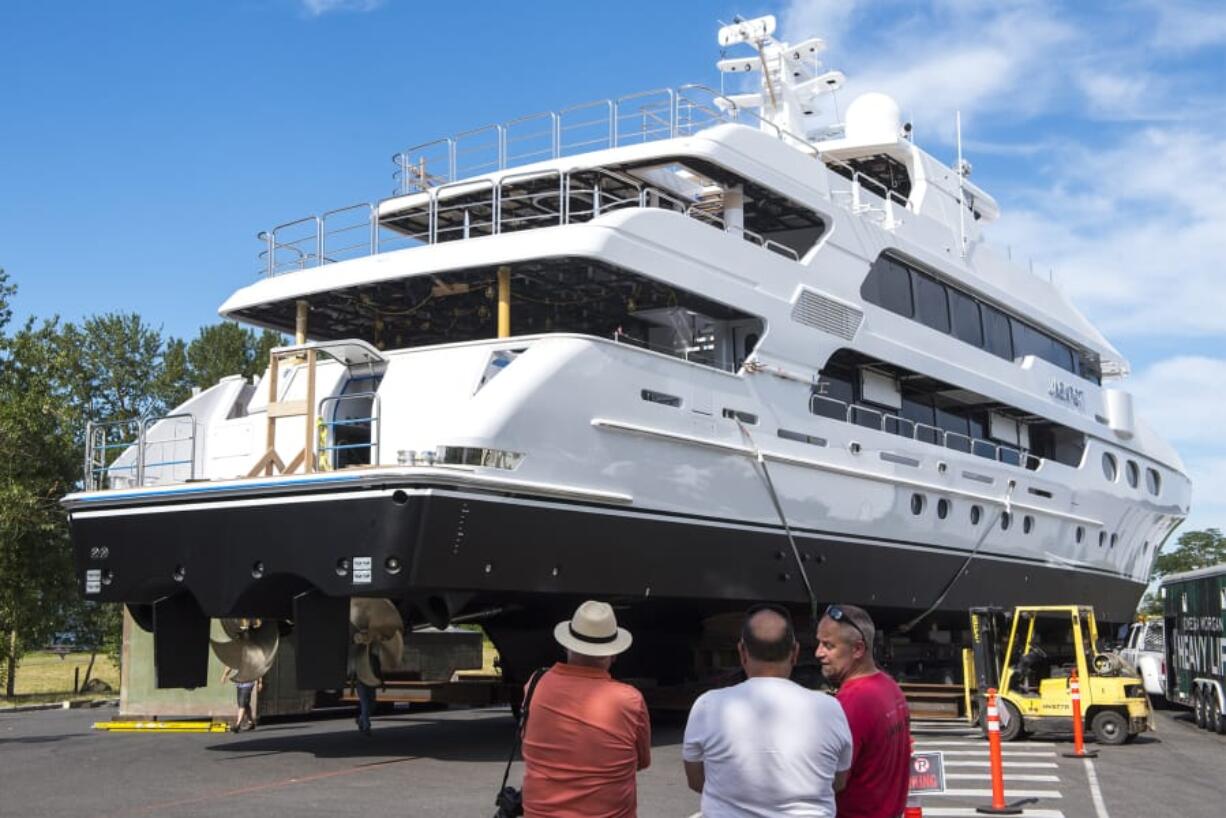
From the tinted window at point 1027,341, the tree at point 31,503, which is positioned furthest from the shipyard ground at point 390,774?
the tree at point 31,503

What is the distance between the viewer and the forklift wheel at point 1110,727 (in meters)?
14.3

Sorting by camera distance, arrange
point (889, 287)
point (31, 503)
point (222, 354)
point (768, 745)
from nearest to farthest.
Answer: point (768, 745)
point (889, 287)
point (31, 503)
point (222, 354)

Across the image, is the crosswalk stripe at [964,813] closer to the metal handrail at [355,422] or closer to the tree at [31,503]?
the metal handrail at [355,422]

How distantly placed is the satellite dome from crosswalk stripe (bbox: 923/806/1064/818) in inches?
493

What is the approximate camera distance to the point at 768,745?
3.81 meters

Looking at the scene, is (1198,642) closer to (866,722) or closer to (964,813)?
(964,813)

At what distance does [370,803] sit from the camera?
9406 mm

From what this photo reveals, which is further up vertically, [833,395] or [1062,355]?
[1062,355]

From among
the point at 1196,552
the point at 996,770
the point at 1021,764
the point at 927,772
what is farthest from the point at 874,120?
the point at 1196,552

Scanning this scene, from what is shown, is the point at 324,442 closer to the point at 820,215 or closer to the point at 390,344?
the point at 390,344

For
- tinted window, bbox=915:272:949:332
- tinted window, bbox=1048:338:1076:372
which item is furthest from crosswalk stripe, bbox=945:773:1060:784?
tinted window, bbox=1048:338:1076:372

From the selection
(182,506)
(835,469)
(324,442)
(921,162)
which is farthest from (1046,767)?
(921,162)

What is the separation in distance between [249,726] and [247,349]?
36.9 meters

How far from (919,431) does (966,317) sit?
2.41 meters
